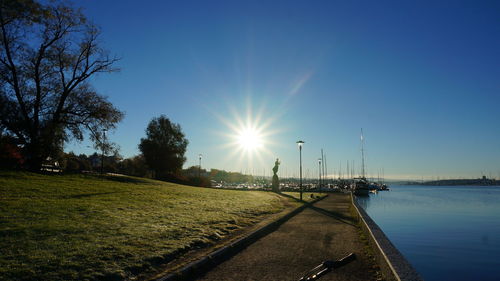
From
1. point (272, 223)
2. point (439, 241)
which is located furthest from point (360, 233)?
point (439, 241)

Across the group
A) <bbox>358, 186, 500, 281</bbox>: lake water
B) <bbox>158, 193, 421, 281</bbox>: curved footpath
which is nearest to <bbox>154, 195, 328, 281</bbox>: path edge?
<bbox>158, 193, 421, 281</bbox>: curved footpath

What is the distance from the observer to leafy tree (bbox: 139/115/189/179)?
58094 millimetres

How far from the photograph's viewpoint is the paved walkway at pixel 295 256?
690 cm

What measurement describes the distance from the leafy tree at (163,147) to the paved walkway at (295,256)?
4806cm

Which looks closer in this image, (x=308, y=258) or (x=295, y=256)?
(x=308, y=258)

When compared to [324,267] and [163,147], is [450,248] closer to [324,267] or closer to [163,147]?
[324,267]

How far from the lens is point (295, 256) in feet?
28.2

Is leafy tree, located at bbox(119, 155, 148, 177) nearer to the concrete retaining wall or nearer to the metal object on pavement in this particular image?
the metal object on pavement

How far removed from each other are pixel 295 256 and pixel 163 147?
52.8 meters

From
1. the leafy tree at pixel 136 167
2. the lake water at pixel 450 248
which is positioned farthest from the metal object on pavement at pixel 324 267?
the leafy tree at pixel 136 167

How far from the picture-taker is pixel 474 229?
24484 mm

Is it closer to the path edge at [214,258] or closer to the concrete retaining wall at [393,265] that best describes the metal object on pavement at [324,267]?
the concrete retaining wall at [393,265]

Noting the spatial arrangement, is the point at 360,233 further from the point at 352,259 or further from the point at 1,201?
the point at 1,201

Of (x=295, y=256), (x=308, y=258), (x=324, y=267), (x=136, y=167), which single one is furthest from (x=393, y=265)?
(x=136, y=167)
